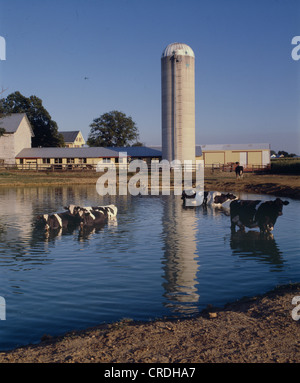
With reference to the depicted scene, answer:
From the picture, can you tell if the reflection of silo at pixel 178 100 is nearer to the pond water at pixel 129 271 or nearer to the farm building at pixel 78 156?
the farm building at pixel 78 156

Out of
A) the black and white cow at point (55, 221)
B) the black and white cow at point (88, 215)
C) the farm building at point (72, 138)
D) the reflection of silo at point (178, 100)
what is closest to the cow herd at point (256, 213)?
the black and white cow at point (88, 215)

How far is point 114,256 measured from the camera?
12.2 meters

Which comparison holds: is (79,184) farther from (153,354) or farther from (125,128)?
(125,128)

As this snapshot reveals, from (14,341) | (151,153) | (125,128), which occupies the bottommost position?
(14,341)

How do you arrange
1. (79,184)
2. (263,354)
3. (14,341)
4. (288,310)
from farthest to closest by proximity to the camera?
(79,184) < (288,310) < (14,341) < (263,354)

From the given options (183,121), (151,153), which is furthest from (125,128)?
(183,121)

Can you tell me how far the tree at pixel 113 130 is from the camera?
9388 cm

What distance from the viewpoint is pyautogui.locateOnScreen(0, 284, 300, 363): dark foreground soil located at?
528cm

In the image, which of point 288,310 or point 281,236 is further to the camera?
point 281,236

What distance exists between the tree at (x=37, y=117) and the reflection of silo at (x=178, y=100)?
108 ft

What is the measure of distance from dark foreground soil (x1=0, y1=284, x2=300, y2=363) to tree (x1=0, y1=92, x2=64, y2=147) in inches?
3246

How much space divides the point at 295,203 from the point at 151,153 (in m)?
45.8
